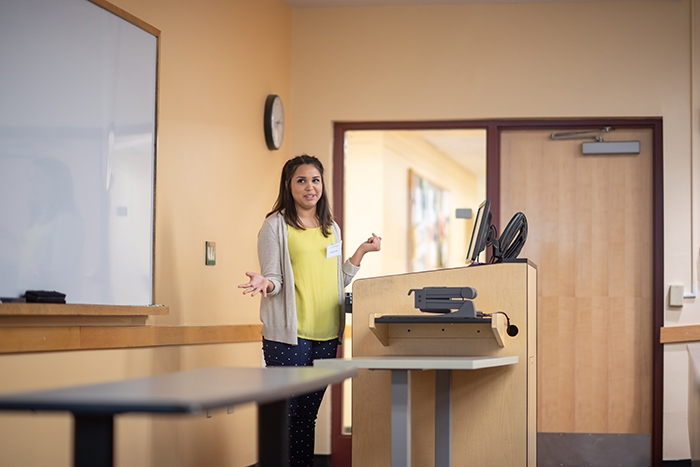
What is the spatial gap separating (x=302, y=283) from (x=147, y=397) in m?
2.00

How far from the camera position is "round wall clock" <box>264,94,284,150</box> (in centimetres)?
485

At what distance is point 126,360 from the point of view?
3.30 meters

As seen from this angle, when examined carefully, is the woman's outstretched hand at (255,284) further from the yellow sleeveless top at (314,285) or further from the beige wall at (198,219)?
the beige wall at (198,219)

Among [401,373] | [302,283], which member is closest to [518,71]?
[302,283]

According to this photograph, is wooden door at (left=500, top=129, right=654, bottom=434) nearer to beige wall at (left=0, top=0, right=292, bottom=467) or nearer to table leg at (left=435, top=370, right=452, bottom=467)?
beige wall at (left=0, top=0, right=292, bottom=467)

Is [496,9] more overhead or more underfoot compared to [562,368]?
more overhead

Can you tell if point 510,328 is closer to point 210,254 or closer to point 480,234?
point 480,234

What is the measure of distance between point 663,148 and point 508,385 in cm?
246

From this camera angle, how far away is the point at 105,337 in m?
3.14

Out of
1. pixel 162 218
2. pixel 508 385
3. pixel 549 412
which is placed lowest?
pixel 549 412

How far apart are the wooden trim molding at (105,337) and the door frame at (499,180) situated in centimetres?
124

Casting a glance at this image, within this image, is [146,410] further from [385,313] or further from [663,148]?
[663,148]

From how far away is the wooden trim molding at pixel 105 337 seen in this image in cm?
266

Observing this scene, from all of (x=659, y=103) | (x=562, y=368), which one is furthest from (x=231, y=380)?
(x=659, y=103)
